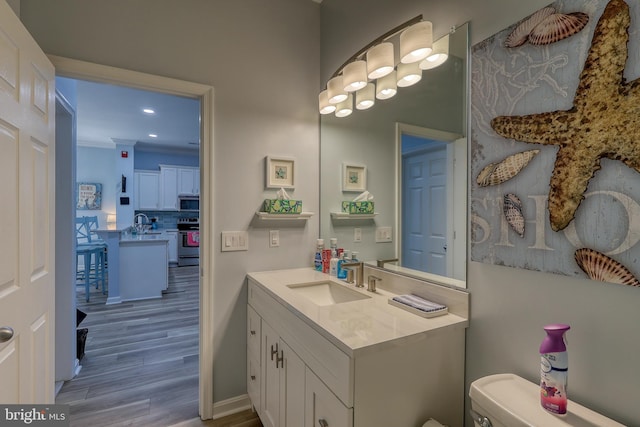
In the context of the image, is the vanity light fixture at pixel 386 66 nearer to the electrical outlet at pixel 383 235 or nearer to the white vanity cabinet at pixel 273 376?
the electrical outlet at pixel 383 235

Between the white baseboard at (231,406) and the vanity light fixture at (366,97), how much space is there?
2.02 meters

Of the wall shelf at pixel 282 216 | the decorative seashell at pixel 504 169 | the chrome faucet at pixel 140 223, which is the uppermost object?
the decorative seashell at pixel 504 169

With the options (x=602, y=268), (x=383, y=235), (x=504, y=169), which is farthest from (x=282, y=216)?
(x=602, y=268)

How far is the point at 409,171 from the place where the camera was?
1.63m

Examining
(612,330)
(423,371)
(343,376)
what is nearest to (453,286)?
(423,371)

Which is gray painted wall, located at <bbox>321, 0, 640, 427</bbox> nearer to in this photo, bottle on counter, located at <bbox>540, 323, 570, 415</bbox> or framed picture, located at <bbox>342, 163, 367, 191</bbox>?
bottle on counter, located at <bbox>540, 323, 570, 415</bbox>

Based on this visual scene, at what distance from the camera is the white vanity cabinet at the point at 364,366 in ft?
3.26

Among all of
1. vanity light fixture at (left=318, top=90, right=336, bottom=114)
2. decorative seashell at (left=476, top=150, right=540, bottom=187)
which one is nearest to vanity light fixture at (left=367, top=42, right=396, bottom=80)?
vanity light fixture at (left=318, top=90, right=336, bottom=114)

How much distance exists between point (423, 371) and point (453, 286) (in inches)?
14.4

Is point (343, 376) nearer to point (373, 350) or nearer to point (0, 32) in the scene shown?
point (373, 350)

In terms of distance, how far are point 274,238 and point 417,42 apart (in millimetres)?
1409

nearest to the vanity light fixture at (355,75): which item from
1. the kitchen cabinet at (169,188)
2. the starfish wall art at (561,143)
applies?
the starfish wall art at (561,143)

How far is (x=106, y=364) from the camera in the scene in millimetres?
2531

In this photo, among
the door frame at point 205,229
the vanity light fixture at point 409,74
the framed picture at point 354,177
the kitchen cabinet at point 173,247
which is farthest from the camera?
the kitchen cabinet at point 173,247
